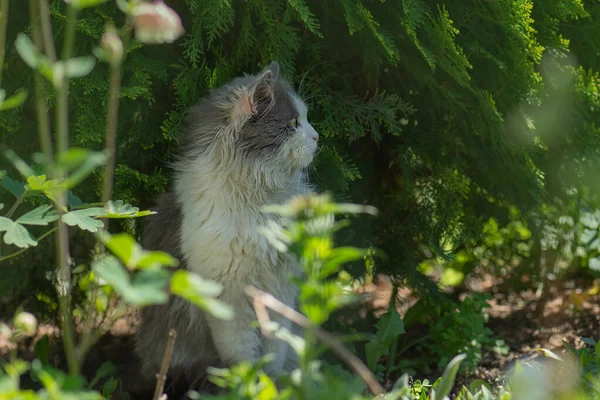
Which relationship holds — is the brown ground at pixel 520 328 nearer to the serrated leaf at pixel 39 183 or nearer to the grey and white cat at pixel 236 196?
the grey and white cat at pixel 236 196

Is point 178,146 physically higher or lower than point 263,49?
lower

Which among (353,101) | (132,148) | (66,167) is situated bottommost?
(132,148)

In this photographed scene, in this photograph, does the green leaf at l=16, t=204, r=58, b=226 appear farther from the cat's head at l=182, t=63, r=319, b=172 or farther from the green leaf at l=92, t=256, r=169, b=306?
the cat's head at l=182, t=63, r=319, b=172

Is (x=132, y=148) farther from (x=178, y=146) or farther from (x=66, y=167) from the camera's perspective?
(x=66, y=167)

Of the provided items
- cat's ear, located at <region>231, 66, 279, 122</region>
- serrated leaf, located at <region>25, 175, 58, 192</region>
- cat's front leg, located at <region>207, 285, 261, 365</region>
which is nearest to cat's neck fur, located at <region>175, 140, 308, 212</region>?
cat's ear, located at <region>231, 66, 279, 122</region>

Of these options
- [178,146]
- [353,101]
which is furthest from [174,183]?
[353,101]

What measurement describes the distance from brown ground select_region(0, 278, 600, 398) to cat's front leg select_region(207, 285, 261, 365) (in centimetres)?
73

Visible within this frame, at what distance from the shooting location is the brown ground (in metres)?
3.44

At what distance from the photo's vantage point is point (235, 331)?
266cm

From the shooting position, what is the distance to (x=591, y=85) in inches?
120

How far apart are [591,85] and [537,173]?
0.45 meters

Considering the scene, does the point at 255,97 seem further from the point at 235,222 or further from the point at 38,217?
the point at 38,217

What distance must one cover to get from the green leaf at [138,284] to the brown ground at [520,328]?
213 cm

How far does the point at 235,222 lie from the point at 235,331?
41 cm
